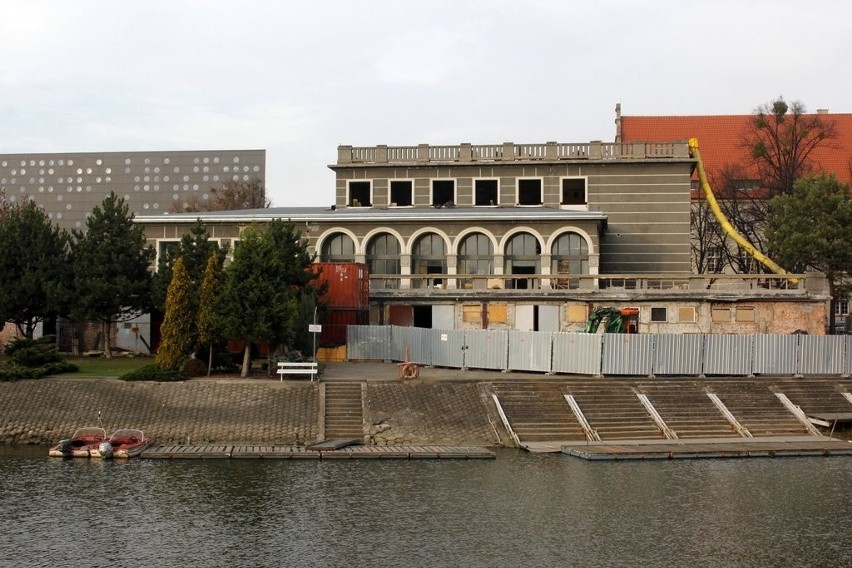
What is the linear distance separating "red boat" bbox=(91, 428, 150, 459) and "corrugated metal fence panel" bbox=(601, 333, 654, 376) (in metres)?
19.8

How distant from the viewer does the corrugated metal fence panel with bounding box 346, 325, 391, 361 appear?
165 feet

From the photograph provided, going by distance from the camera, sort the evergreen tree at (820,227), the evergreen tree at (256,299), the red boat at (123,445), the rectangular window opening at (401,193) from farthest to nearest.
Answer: the rectangular window opening at (401,193), the evergreen tree at (820,227), the evergreen tree at (256,299), the red boat at (123,445)

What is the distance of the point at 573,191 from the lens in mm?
66938

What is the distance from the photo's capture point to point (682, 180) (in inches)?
2611

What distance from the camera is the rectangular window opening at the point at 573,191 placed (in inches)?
2628

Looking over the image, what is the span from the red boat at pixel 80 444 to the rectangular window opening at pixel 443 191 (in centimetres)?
3527

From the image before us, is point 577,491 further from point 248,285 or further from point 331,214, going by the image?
point 331,214

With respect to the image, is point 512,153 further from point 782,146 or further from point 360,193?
point 782,146

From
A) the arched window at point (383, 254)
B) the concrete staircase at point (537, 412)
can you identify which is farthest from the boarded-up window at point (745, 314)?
the arched window at point (383, 254)

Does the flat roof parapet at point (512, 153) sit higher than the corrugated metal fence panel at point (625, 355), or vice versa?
the flat roof parapet at point (512, 153)

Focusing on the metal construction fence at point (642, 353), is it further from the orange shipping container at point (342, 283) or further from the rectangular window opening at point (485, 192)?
the rectangular window opening at point (485, 192)

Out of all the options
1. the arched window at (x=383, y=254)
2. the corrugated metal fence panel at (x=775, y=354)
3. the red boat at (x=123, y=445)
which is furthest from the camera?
the arched window at (x=383, y=254)

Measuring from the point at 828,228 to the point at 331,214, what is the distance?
3066cm

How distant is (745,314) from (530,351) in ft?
49.5
